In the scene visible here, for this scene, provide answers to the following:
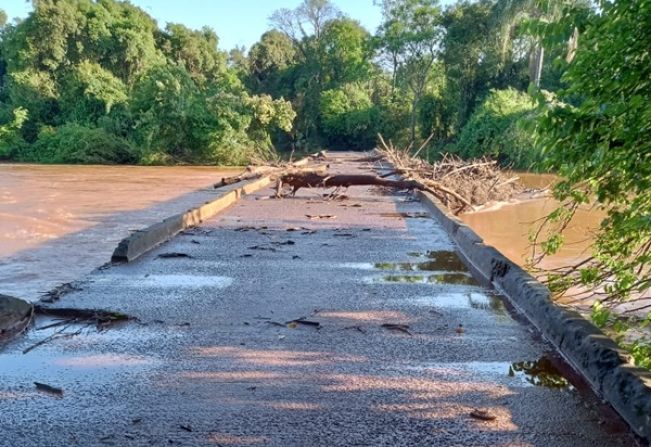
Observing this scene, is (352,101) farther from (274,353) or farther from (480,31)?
(274,353)

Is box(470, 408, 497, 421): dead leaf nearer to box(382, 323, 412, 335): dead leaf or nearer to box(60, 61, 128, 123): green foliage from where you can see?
box(382, 323, 412, 335): dead leaf

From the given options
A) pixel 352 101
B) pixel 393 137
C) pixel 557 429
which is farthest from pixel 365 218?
pixel 352 101

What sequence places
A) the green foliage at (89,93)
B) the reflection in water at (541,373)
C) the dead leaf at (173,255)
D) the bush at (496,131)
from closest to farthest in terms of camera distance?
the reflection in water at (541,373) < the dead leaf at (173,255) < the bush at (496,131) < the green foliage at (89,93)

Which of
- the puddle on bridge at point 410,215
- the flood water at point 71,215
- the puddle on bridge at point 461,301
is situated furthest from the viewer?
the puddle on bridge at point 410,215

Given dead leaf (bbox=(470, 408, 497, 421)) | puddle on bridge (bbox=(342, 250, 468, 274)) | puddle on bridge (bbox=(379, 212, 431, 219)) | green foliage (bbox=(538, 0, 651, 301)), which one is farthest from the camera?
puddle on bridge (bbox=(379, 212, 431, 219))

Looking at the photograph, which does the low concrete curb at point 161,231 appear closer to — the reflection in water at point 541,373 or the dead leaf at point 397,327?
the dead leaf at point 397,327

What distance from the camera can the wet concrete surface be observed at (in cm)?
366

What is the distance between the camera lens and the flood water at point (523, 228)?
11039mm

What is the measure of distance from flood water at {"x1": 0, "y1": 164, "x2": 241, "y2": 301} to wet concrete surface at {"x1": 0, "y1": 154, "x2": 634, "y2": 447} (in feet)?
5.53

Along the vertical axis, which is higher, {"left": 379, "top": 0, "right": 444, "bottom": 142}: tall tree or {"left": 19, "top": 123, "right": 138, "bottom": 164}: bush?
{"left": 379, "top": 0, "right": 444, "bottom": 142}: tall tree

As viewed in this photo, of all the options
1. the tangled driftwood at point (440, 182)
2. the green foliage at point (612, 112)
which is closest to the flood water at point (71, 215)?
the tangled driftwood at point (440, 182)

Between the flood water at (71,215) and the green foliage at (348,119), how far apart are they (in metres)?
34.7

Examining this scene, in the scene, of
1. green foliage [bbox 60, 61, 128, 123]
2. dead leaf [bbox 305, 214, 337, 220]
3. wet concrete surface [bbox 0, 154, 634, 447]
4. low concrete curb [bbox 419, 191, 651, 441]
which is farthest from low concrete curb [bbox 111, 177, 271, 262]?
green foliage [bbox 60, 61, 128, 123]

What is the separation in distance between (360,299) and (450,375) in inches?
93.1
